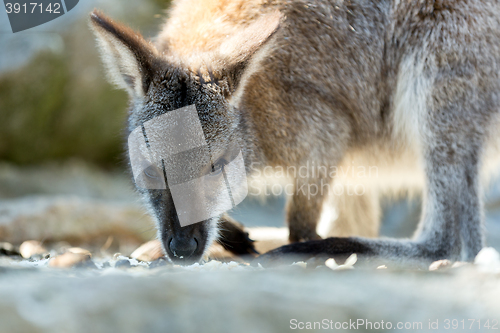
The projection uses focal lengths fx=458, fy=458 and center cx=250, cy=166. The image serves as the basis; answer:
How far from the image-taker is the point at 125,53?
2.61 metres

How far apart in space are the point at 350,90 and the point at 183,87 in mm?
1381

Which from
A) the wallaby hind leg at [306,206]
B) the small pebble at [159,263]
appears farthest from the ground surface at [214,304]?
the wallaby hind leg at [306,206]

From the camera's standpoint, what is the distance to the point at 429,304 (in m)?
1.43

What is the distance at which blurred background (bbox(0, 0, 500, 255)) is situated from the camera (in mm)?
6223

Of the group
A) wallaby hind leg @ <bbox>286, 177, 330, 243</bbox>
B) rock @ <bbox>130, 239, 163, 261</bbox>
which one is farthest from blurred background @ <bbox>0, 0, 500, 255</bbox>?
rock @ <bbox>130, 239, 163, 261</bbox>

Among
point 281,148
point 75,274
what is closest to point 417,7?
point 281,148

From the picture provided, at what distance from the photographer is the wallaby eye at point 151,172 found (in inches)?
101

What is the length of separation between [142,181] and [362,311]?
5.65 feet

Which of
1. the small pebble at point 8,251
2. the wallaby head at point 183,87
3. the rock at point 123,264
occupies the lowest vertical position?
the small pebble at point 8,251

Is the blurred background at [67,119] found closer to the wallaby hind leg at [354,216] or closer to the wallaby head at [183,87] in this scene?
the wallaby hind leg at [354,216]

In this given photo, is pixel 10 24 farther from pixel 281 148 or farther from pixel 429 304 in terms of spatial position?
pixel 429 304

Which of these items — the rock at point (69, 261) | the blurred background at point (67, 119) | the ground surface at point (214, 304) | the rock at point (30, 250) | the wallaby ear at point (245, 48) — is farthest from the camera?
the blurred background at point (67, 119)

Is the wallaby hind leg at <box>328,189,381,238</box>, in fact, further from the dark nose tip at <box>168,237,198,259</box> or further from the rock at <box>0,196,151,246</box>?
the dark nose tip at <box>168,237,198,259</box>
